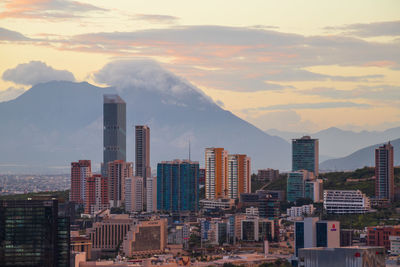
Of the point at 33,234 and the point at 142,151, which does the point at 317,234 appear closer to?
the point at 33,234

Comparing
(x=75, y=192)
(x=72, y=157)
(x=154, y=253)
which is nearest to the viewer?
(x=154, y=253)

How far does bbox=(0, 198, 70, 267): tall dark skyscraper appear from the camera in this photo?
21.4m

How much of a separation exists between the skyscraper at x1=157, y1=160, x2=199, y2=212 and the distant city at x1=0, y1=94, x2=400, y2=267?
5cm

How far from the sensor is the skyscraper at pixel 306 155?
5662 cm

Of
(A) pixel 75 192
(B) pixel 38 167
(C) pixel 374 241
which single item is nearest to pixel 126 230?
(C) pixel 374 241

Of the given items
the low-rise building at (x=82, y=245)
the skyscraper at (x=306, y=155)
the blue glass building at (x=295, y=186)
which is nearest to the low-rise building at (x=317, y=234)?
the low-rise building at (x=82, y=245)

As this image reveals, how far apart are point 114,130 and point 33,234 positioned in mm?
56186

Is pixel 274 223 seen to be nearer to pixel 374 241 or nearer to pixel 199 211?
pixel 374 241

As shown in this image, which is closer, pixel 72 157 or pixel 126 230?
pixel 126 230

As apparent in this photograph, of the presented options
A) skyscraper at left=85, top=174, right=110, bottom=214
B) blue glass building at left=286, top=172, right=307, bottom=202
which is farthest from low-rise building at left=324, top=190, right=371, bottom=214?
skyscraper at left=85, top=174, right=110, bottom=214

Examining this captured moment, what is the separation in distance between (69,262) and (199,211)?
86.5 ft

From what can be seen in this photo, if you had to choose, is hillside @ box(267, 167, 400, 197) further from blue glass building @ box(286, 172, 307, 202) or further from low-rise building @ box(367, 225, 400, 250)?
low-rise building @ box(367, 225, 400, 250)

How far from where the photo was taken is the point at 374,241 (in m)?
31.2

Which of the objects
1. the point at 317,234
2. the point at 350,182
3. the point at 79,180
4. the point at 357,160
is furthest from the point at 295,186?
the point at 357,160
